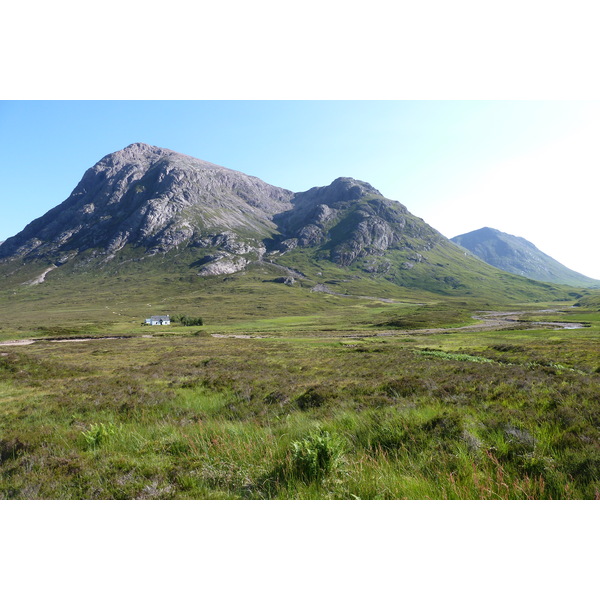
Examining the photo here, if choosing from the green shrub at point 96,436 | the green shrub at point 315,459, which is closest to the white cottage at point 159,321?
the green shrub at point 96,436

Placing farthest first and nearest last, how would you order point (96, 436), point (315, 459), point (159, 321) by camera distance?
point (159, 321) → point (96, 436) → point (315, 459)

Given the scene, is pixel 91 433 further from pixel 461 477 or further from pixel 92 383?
pixel 92 383

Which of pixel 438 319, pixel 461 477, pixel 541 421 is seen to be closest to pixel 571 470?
pixel 461 477

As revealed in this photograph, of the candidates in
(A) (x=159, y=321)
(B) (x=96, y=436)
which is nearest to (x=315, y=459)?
(B) (x=96, y=436)

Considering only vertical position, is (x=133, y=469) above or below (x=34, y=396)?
above

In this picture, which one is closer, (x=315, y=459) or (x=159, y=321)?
(x=315, y=459)

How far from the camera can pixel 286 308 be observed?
162 meters

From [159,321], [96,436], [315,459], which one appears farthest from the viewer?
[159,321]

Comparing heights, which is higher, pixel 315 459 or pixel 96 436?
pixel 315 459

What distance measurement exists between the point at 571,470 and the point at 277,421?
217 inches

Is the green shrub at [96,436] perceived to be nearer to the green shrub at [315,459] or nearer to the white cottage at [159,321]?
the green shrub at [315,459]

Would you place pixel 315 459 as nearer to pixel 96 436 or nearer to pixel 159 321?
pixel 96 436

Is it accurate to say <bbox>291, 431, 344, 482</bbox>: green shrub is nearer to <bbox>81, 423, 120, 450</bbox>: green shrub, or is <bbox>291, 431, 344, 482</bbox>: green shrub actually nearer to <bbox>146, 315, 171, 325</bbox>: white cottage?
<bbox>81, 423, 120, 450</bbox>: green shrub

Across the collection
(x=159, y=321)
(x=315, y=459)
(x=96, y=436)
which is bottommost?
(x=159, y=321)
